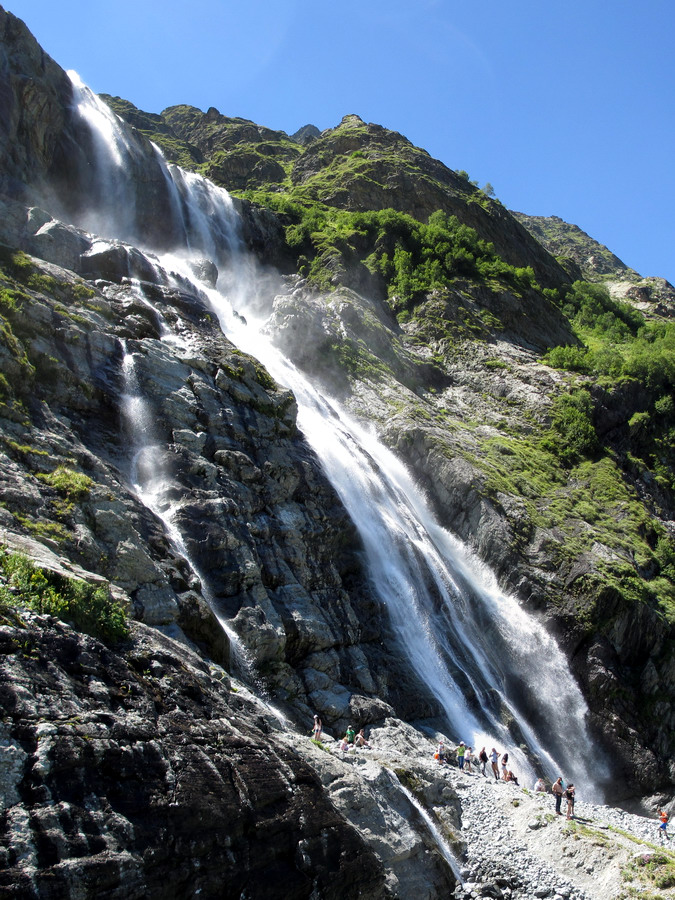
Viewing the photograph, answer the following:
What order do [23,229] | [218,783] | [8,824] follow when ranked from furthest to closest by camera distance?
1. [23,229]
2. [218,783]
3. [8,824]

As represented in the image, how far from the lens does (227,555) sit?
2128cm

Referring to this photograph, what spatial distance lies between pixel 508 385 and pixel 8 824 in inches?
1910

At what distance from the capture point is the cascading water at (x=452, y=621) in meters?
26.0

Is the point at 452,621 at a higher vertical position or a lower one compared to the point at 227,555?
lower

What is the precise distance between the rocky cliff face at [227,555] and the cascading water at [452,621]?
1.07 metres

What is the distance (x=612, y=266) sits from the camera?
144 m

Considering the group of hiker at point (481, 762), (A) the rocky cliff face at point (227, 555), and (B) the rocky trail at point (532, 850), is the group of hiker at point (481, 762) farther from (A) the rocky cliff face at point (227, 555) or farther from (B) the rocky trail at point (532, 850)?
(B) the rocky trail at point (532, 850)

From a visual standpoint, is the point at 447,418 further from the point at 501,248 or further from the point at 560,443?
the point at 501,248

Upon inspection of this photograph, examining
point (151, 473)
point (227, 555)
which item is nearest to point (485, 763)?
point (227, 555)

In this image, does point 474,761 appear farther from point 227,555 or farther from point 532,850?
point 227,555

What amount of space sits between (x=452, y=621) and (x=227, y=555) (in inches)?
499

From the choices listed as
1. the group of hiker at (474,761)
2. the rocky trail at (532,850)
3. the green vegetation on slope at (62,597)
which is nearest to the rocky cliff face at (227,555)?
the green vegetation on slope at (62,597)

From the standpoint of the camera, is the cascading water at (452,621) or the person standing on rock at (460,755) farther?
the cascading water at (452,621)

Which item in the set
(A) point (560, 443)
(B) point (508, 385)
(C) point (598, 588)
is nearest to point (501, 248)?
(B) point (508, 385)
